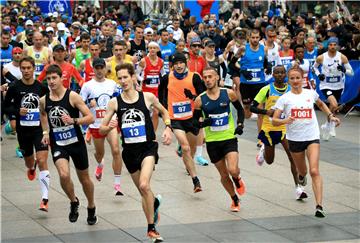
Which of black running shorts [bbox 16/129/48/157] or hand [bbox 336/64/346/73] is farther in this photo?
hand [bbox 336/64/346/73]

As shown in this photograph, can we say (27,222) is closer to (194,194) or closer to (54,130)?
(54,130)

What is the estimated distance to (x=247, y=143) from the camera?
57.6ft

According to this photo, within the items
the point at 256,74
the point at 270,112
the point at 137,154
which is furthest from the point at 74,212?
the point at 256,74

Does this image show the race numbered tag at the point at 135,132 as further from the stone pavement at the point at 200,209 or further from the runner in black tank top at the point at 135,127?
the stone pavement at the point at 200,209

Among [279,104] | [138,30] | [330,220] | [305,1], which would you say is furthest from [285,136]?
[305,1]

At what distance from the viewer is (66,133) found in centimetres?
1112

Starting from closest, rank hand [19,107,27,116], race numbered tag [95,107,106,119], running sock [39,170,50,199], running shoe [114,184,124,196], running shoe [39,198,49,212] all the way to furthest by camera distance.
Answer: running shoe [39,198,49,212] → running sock [39,170,50,199] → hand [19,107,27,116] → running shoe [114,184,124,196] → race numbered tag [95,107,106,119]

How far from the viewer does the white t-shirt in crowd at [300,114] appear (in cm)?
1160

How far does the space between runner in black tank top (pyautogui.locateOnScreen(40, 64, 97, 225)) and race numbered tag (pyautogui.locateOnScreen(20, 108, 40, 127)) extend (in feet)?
5.21

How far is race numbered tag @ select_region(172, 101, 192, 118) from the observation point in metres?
13.7

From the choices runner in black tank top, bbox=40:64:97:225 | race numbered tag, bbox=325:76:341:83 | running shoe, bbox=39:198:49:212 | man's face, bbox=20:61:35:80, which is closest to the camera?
runner in black tank top, bbox=40:64:97:225

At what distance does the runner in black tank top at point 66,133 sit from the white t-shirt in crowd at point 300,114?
7.78 feet

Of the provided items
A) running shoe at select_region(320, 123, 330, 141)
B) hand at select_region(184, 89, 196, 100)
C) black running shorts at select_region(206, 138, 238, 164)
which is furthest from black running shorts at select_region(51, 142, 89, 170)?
running shoe at select_region(320, 123, 330, 141)

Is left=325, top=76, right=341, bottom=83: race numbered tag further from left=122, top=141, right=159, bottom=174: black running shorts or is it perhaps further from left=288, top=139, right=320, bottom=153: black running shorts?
left=122, top=141, right=159, bottom=174: black running shorts
